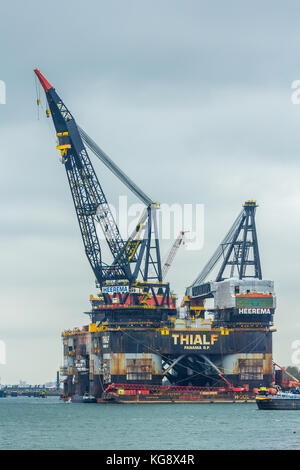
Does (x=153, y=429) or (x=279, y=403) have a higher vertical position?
(x=279, y=403)

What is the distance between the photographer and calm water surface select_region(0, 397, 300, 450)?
125312 mm

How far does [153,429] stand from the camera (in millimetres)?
145125

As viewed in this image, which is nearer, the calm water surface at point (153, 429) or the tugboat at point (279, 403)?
the calm water surface at point (153, 429)

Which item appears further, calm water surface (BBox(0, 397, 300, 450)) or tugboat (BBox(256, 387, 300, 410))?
tugboat (BBox(256, 387, 300, 410))

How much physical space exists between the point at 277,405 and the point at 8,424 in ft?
153

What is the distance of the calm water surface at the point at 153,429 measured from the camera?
125312 millimetres

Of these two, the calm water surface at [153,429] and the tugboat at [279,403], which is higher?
the tugboat at [279,403]

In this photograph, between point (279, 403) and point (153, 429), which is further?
point (279, 403)

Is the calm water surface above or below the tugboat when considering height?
below
